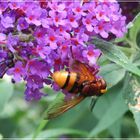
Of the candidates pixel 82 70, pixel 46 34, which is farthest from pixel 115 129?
pixel 46 34

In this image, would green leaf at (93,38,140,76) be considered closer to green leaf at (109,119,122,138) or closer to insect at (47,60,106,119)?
insect at (47,60,106,119)

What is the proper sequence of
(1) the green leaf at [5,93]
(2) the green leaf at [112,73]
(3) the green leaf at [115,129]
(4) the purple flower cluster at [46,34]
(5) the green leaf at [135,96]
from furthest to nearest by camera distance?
(1) the green leaf at [5,93], (3) the green leaf at [115,129], (2) the green leaf at [112,73], (5) the green leaf at [135,96], (4) the purple flower cluster at [46,34]

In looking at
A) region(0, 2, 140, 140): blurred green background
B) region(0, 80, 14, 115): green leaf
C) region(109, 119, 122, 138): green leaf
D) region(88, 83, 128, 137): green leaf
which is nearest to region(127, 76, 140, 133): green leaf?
region(0, 2, 140, 140): blurred green background

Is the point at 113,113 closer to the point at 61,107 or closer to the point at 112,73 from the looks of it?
the point at 112,73

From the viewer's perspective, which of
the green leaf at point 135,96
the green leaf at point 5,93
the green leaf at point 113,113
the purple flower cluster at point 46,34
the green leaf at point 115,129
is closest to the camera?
the purple flower cluster at point 46,34

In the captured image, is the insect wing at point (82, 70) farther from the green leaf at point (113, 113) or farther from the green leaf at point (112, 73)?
the green leaf at point (113, 113)

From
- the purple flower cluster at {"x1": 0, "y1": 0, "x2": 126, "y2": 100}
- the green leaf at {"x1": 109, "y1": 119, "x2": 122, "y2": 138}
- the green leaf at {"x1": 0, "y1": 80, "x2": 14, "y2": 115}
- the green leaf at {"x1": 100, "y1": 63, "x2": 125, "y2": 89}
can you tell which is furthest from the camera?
the green leaf at {"x1": 0, "y1": 80, "x2": 14, "y2": 115}

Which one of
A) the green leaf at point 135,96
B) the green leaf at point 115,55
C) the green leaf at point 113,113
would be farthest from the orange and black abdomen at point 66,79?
the green leaf at point 113,113
